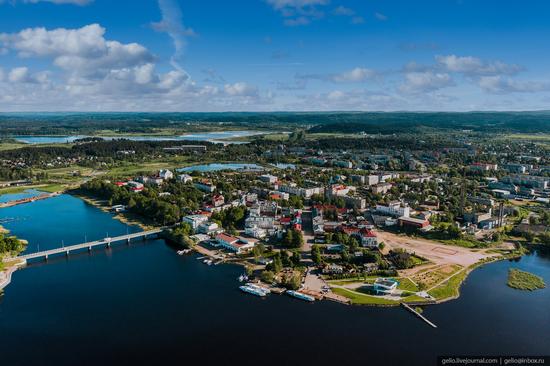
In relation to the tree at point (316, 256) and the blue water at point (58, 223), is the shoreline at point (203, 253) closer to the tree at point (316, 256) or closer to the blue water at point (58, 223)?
the blue water at point (58, 223)

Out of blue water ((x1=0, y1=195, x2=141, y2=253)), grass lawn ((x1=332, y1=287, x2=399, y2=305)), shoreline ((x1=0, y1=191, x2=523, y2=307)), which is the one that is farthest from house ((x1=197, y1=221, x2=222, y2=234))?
grass lawn ((x1=332, y1=287, x2=399, y2=305))

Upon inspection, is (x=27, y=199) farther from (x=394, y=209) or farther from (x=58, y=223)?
(x=394, y=209)

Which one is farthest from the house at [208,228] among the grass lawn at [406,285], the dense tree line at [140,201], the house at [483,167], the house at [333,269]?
the house at [483,167]

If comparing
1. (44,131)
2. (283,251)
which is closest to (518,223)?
(283,251)

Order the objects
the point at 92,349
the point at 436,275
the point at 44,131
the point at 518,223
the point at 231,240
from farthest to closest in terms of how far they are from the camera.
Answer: the point at 44,131
the point at 518,223
the point at 231,240
the point at 436,275
the point at 92,349

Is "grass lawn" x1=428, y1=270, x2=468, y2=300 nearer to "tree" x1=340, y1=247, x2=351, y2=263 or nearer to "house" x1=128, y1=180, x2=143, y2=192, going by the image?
"tree" x1=340, y1=247, x2=351, y2=263

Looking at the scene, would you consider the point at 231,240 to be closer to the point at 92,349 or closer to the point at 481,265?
the point at 92,349
